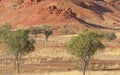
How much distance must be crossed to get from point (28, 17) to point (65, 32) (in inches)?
1184

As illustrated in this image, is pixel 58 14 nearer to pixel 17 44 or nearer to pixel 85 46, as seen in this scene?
pixel 17 44

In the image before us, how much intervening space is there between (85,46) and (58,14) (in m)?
105

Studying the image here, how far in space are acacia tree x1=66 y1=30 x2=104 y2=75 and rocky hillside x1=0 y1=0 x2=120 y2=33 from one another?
86607 millimetres

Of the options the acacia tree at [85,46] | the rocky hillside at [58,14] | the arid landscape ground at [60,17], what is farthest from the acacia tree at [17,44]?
the rocky hillside at [58,14]

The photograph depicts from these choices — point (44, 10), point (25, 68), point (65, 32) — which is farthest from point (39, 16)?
point (25, 68)

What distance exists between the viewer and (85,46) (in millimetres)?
38906

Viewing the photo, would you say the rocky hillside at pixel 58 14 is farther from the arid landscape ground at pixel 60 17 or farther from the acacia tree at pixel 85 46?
the acacia tree at pixel 85 46

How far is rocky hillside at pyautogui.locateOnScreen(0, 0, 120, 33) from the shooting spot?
139500 mm

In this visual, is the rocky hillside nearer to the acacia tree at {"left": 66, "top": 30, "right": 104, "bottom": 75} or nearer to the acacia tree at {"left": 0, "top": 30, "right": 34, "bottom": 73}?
the acacia tree at {"left": 0, "top": 30, "right": 34, "bottom": 73}

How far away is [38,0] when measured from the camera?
17150 centimetres

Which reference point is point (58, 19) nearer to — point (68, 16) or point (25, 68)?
point (68, 16)

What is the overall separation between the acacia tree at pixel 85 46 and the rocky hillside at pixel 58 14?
86.6 metres

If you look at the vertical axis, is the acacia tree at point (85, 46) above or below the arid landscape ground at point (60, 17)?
above

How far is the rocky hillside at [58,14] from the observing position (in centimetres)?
13950
